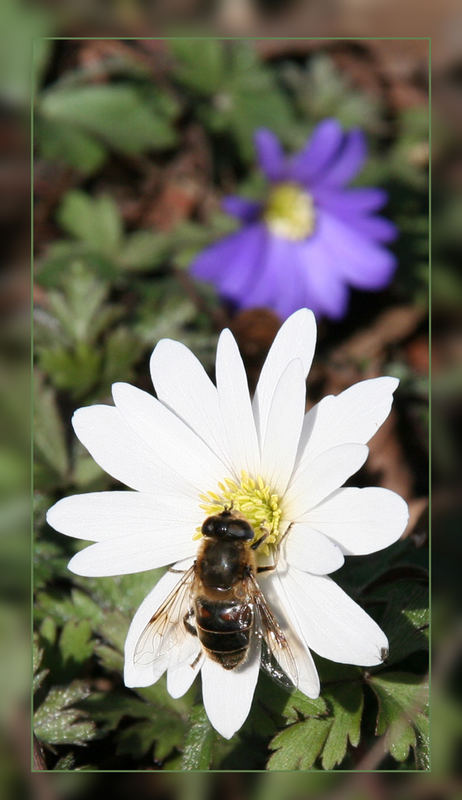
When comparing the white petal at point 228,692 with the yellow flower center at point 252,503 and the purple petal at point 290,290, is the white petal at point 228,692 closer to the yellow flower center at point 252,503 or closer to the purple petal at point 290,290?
the yellow flower center at point 252,503

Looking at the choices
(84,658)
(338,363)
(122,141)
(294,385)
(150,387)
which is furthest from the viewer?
(122,141)

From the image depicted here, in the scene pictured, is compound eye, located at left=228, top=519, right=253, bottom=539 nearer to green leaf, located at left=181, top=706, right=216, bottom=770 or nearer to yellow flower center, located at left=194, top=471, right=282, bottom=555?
yellow flower center, located at left=194, top=471, right=282, bottom=555

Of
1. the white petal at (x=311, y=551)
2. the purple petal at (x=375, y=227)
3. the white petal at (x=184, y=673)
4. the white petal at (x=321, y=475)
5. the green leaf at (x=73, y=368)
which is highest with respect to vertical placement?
the purple petal at (x=375, y=227)

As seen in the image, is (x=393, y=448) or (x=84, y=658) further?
(x=393, y=448)

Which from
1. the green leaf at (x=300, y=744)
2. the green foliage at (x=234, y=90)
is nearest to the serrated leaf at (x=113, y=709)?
the green leaf at (x=300, y=744)

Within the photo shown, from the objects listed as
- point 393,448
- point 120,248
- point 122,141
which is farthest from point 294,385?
point 122,141

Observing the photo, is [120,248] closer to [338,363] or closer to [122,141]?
[122,141]
